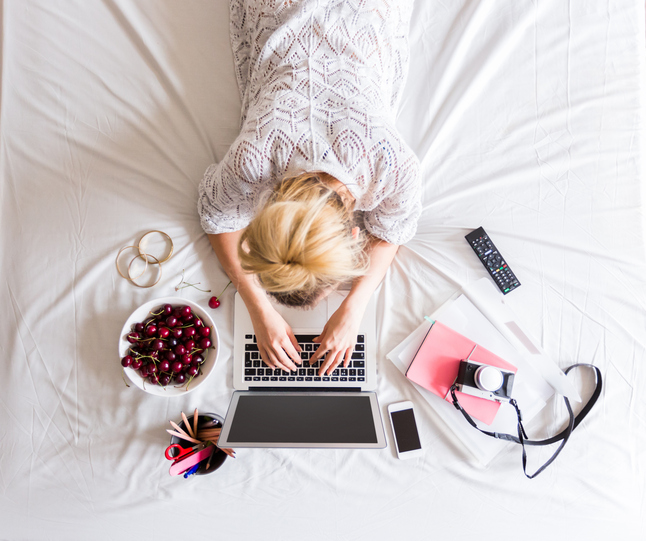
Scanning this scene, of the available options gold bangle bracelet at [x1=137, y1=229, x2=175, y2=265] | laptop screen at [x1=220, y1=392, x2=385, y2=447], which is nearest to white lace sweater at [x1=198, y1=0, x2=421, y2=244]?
gold bangle bracelet at [x1=137, y1=229, x2=175, y2=265]

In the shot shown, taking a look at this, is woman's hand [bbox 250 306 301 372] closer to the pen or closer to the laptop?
the laptop

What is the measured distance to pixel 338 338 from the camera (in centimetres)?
84

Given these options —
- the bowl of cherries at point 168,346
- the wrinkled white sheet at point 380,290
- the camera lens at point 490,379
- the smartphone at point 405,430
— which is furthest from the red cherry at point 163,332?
the camera lens at point 490,379

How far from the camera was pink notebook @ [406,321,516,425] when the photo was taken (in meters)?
0.88

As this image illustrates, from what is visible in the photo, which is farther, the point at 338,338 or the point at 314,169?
the point at 338,338

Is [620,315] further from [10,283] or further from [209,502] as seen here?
[10,283]

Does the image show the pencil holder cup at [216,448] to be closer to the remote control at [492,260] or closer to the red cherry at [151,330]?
the red cherry at [151,330]

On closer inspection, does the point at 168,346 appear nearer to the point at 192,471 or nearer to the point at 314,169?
the point at 192,471

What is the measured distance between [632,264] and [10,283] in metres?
1.44

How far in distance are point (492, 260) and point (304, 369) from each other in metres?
0.49

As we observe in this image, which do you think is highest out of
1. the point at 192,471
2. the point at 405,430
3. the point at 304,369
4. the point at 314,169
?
the point at 314,169

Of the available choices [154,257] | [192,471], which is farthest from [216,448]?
[154,257]

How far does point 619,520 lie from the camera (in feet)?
2.91

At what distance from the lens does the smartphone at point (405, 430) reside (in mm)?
880
